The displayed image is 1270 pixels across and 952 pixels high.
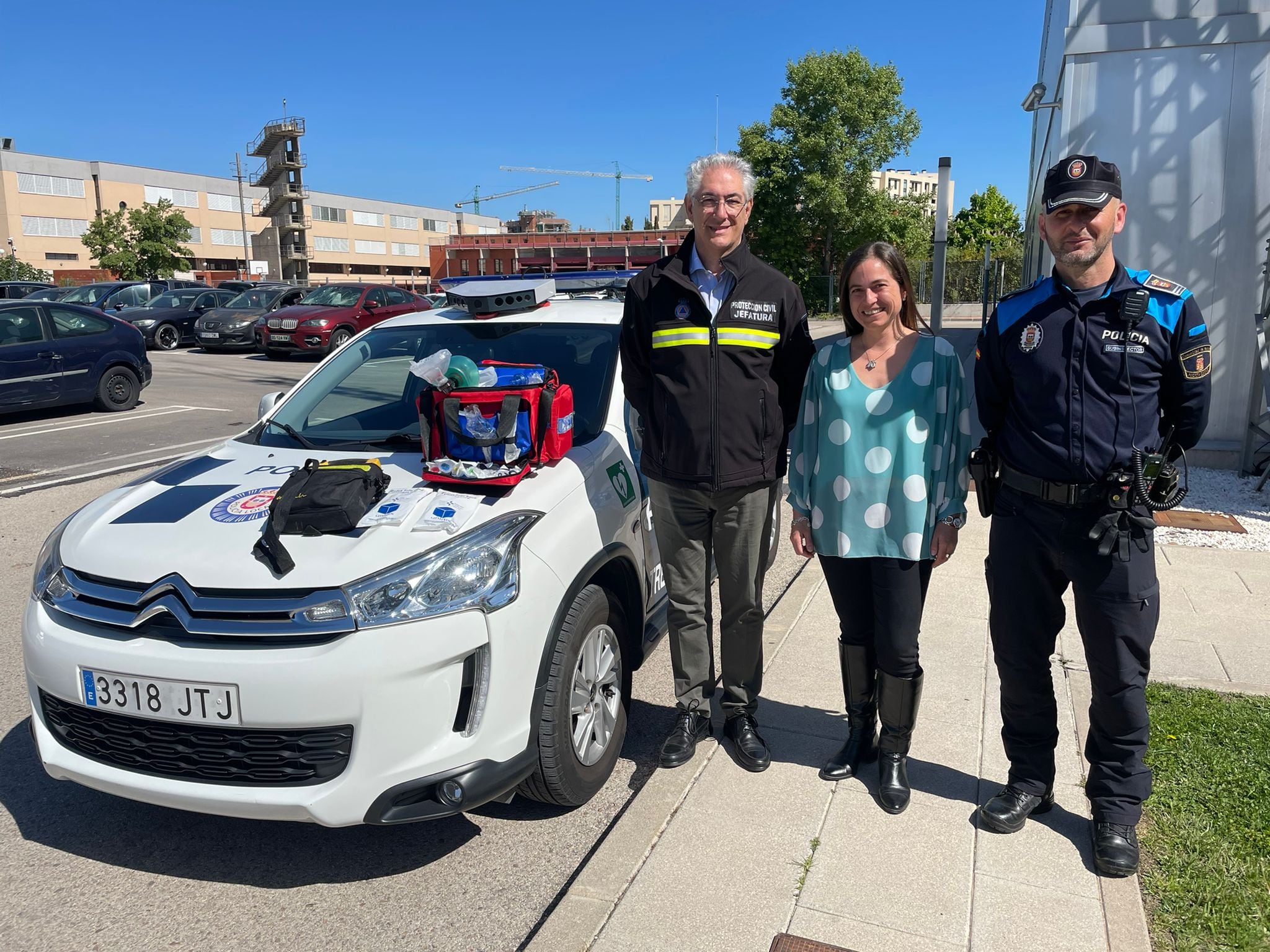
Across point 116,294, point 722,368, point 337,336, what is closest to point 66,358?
point 337,336

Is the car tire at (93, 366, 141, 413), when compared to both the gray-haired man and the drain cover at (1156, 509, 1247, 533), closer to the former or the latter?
the gray-haired man

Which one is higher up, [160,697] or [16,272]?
[16,272]

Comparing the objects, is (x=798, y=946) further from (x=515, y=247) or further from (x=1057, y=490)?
(x=515, y=247)

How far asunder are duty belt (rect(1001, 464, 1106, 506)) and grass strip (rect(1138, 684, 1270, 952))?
1.21 meters

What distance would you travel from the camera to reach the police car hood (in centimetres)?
268

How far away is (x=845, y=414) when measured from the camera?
3117 mm

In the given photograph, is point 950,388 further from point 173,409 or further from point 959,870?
point 173,409

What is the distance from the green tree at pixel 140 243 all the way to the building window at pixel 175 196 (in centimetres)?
2558

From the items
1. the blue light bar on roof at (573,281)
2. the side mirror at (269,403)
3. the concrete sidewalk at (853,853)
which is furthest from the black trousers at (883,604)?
the side mirror at (269,403)

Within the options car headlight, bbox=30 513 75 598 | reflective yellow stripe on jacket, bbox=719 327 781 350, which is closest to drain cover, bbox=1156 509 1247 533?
reflective yellow stripe on jacket, bbox=719 327 781 350

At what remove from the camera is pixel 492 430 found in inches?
124

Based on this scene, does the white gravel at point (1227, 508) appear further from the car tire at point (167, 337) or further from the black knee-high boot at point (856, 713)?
the car tire at point (167, 337)

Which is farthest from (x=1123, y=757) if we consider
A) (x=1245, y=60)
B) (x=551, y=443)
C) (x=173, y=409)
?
(x=173, y=409)

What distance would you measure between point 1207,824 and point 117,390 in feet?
44.7
